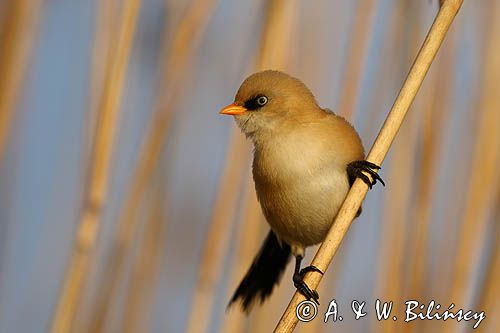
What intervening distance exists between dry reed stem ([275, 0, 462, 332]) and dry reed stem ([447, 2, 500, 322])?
1.75 ft

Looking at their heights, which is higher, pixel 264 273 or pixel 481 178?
pixel 481 178

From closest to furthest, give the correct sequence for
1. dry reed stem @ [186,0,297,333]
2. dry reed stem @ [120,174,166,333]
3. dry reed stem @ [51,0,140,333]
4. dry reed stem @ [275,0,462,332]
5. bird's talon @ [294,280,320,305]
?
dry reed stem @ [275,0,462,332], bird's talon @ [294,280,320,305], dry reed stem @ [51,0,140,333], dry reed stem @ [186,0,297,333], dry reed stem @ [120,174,166,333]

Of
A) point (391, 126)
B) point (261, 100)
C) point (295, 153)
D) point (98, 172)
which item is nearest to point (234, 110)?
point (261, 100)

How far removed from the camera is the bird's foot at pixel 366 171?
54.4 inches

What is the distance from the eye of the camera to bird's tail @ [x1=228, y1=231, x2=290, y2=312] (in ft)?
5.71

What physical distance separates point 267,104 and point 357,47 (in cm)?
29

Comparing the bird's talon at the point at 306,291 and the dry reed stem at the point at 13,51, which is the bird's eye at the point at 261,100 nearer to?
the bird's talon at the point at 306,291

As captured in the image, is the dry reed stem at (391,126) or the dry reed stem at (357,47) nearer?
the dry reed stem at (391,126)

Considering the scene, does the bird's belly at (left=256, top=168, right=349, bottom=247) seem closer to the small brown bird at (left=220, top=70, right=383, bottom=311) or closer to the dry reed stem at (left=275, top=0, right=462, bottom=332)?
the small brown bird at (left=220, top=70, right=383, bottom=311)

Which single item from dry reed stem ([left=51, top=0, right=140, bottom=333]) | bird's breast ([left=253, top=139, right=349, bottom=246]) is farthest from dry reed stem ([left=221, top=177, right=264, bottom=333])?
dry reed stem ([left=51, top=0, right=140, bottom=333])

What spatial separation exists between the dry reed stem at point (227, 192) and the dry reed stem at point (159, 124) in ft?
0.58

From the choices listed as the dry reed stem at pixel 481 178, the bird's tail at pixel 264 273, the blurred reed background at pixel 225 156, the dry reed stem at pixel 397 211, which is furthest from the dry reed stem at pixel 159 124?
the dry reed stem at pixel 481 178

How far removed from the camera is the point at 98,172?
1481 mm

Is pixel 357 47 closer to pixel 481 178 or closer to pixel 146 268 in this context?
pixel 481 178
